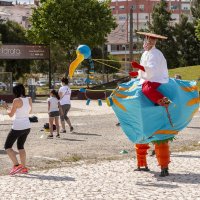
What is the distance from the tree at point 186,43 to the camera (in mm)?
64812

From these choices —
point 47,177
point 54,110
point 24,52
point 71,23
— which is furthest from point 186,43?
point 47,177

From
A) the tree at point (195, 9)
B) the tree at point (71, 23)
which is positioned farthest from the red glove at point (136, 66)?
the tree at point (195, 9)

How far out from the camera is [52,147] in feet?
43.5

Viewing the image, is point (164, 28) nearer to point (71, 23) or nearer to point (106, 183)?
point (71, 23)

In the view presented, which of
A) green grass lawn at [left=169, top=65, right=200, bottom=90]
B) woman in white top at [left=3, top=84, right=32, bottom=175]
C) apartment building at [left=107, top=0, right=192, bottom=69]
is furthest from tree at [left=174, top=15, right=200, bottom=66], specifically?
woman in white top at [left=3, top=84, right=32, bottom=175]

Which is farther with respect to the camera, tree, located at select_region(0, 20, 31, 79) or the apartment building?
the apartment building

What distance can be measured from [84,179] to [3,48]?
36.2 meters

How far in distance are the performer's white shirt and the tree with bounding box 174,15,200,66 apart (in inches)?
2198

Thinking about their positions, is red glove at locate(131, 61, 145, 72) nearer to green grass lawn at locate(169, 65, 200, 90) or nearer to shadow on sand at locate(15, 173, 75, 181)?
shadow on sand at locate(15, 173, 75, 181)

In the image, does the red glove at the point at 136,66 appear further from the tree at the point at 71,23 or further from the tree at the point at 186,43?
the tree at the point at 186,43

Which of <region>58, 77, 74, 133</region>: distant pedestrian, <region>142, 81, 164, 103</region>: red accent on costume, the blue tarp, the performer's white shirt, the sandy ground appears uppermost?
the performer's white shirt

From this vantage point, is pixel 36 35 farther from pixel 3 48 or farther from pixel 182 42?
pixel 182 42

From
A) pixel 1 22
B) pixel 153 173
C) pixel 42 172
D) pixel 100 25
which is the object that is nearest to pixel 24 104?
pixel 42 172

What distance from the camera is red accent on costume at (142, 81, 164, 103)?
8938mm
